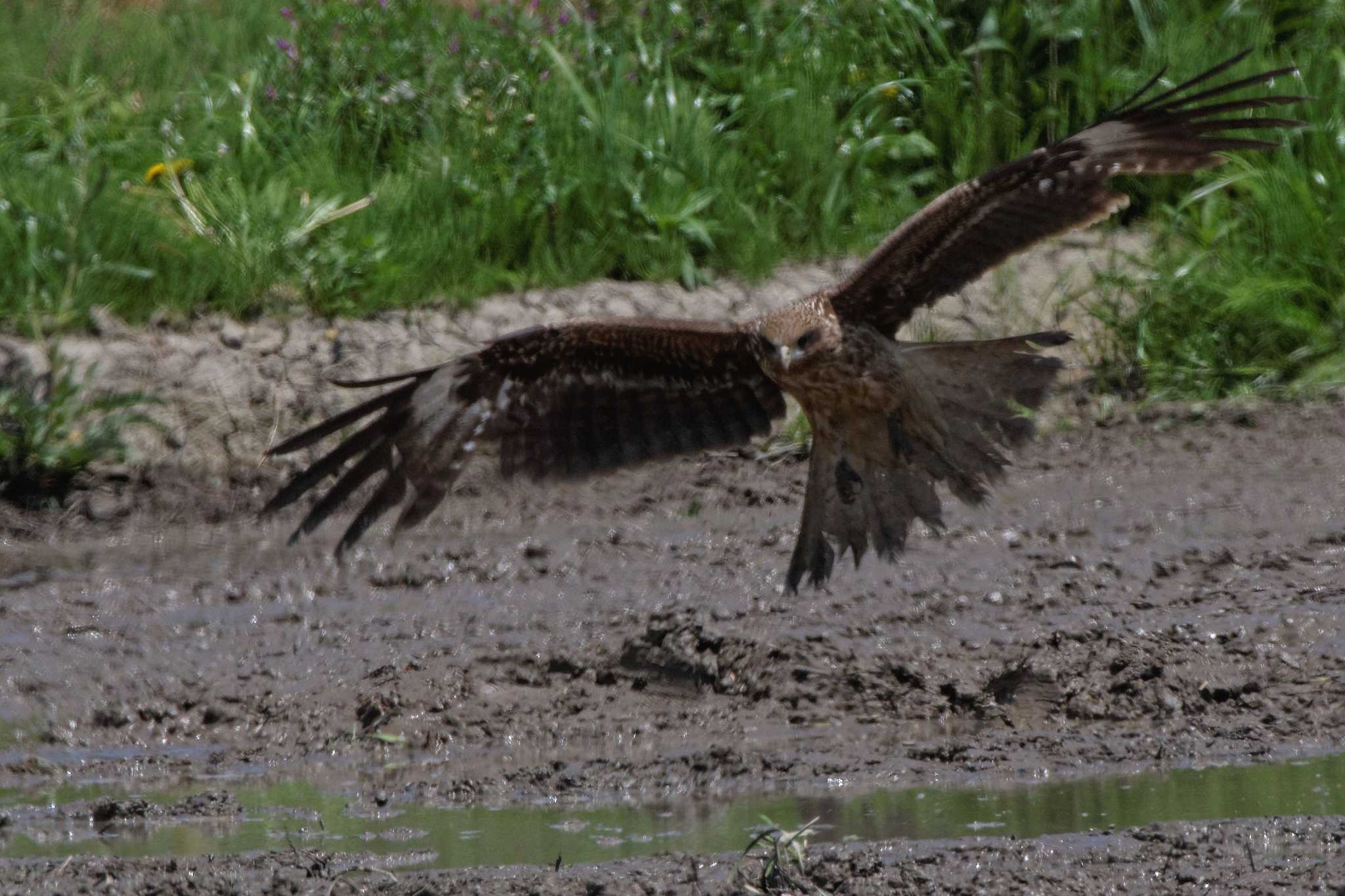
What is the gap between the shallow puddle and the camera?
443 cm

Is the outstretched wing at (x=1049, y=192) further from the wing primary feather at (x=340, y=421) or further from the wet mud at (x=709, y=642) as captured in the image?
the wing primary feather at (x=340, y=421)

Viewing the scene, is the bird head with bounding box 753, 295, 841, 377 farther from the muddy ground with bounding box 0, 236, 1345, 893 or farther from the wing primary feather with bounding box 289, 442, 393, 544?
the wing primary feather with bounding box 289, 442, 393, 544

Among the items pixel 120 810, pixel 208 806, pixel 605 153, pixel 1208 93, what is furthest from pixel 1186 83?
pixel 605 153

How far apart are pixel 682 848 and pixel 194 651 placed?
8.23 feet

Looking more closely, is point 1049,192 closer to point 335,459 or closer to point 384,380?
point 384,380

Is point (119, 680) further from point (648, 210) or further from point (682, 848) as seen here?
point (648, 210)

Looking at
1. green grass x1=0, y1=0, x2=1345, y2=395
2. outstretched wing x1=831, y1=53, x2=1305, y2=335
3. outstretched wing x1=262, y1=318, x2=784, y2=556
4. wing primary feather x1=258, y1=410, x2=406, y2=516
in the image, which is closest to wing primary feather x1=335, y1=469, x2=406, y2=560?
outstretched wing x1=262, y1=318, x2=784, y2=556

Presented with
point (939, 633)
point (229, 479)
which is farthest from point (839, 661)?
point (229, 479)

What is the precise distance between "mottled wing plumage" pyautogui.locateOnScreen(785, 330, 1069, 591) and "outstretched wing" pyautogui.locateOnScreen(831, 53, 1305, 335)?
0.27m

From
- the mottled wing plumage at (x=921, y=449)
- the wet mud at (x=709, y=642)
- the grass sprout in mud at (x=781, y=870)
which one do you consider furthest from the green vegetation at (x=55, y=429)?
the grass sprout in mud at (x=781, y=870)

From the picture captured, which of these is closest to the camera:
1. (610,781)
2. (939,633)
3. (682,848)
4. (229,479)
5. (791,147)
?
(682,848)

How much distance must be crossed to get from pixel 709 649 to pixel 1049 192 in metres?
1.75

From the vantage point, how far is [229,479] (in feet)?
26.1

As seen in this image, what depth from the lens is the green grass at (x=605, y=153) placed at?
27.1 ft
